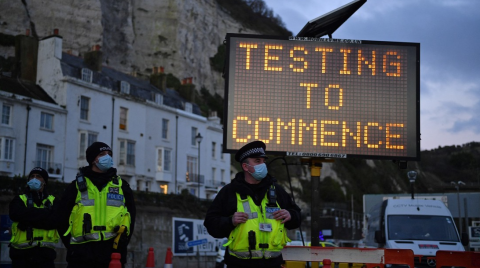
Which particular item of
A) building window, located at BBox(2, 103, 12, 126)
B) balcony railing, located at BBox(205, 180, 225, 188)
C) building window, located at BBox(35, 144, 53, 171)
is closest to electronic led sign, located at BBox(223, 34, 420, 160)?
building window, located at BBox(2, 103, 12, 126)

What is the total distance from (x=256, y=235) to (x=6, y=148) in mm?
35890

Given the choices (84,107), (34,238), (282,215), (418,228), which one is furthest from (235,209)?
(84,107)

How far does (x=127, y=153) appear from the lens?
4816 cm

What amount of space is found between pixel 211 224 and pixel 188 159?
1911 inches

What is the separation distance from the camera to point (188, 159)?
179 ft

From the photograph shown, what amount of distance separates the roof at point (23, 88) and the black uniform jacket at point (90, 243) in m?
35.4

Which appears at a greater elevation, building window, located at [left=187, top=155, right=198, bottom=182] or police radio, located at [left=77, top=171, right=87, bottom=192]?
building window, located at [left=187, top=155, right=198, bottom=182]

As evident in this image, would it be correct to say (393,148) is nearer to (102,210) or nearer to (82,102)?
(102,210)

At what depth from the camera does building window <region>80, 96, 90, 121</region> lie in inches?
1738

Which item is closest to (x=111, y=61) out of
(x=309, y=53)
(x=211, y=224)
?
(x=309, y=53)

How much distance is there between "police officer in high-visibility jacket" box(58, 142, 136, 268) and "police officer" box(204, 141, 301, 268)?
3.41ft

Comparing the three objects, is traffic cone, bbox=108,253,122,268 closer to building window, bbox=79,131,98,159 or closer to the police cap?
the police cap

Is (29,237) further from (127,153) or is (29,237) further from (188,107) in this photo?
(188,107)

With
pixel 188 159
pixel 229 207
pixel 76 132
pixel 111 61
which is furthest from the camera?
pixel 111 61
